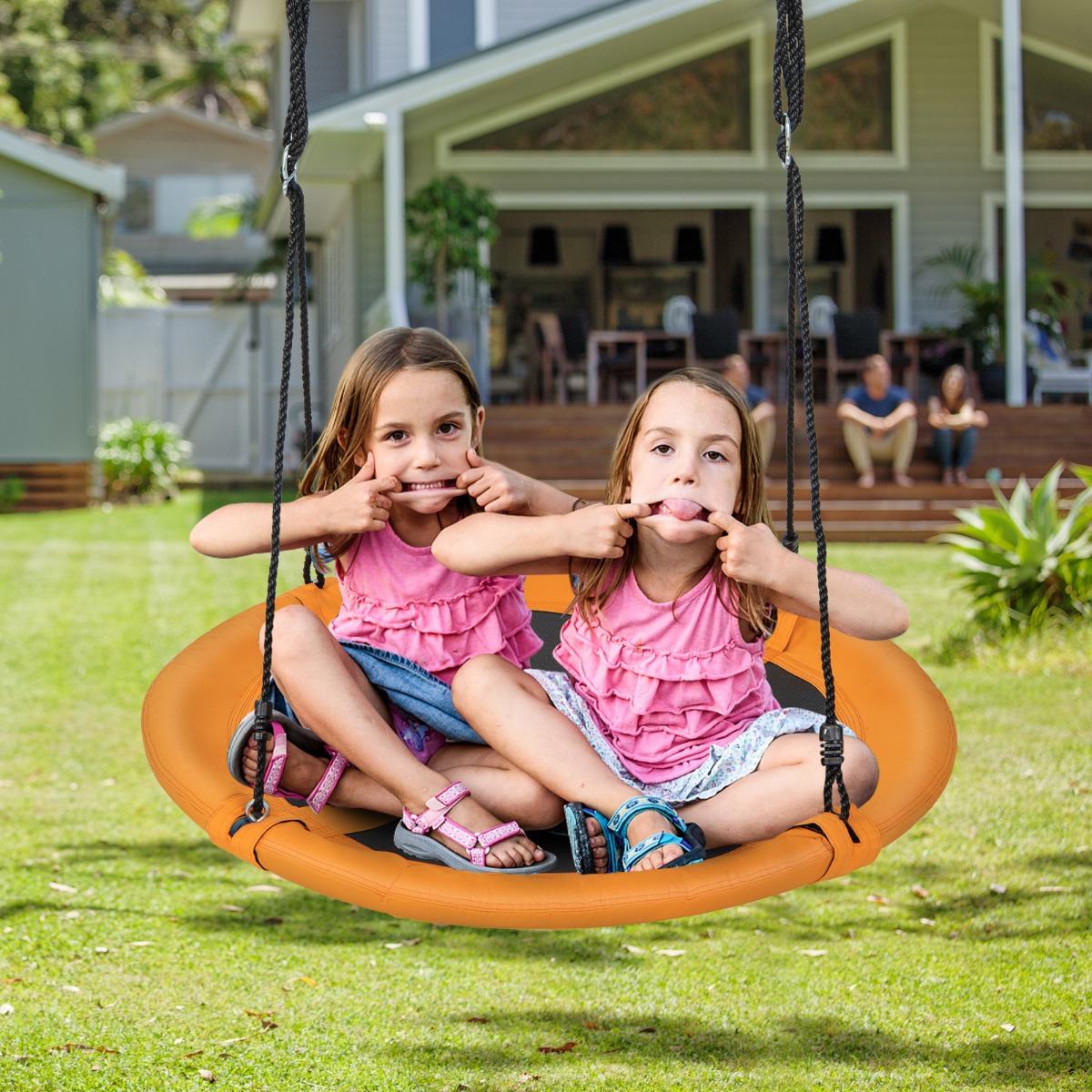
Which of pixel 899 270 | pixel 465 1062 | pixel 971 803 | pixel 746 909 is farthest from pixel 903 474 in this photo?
pixel 465 1062

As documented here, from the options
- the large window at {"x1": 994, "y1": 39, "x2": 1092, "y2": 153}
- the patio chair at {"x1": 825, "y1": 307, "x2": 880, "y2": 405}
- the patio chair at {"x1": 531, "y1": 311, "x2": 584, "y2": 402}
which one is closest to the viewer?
the patio chair at {"x1": 825, "y1": 307, "x2": 880, "y2": 405}

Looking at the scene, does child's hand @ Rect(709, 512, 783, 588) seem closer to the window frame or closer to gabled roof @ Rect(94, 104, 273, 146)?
the window frame

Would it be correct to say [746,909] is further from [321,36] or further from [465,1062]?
[321,36]

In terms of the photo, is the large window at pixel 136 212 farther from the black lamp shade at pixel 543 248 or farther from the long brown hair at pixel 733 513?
the long brown hair at pixel 733 513

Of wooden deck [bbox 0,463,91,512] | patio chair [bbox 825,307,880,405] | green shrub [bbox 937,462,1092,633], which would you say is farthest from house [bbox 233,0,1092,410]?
green shrub [bbox 937,462,1092,633]

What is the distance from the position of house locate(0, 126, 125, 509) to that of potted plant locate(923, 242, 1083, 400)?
24.8 feet

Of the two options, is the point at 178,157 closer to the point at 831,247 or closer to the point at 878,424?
the point at 831,247

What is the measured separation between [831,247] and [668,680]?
1307 cm

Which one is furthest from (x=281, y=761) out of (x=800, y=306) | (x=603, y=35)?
(x=603, y=35)

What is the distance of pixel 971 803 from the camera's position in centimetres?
469

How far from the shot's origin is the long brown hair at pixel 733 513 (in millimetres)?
2412

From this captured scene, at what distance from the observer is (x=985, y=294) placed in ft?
40.7

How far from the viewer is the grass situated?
9.85 feet

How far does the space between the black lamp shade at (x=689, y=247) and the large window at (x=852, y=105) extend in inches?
78.6
